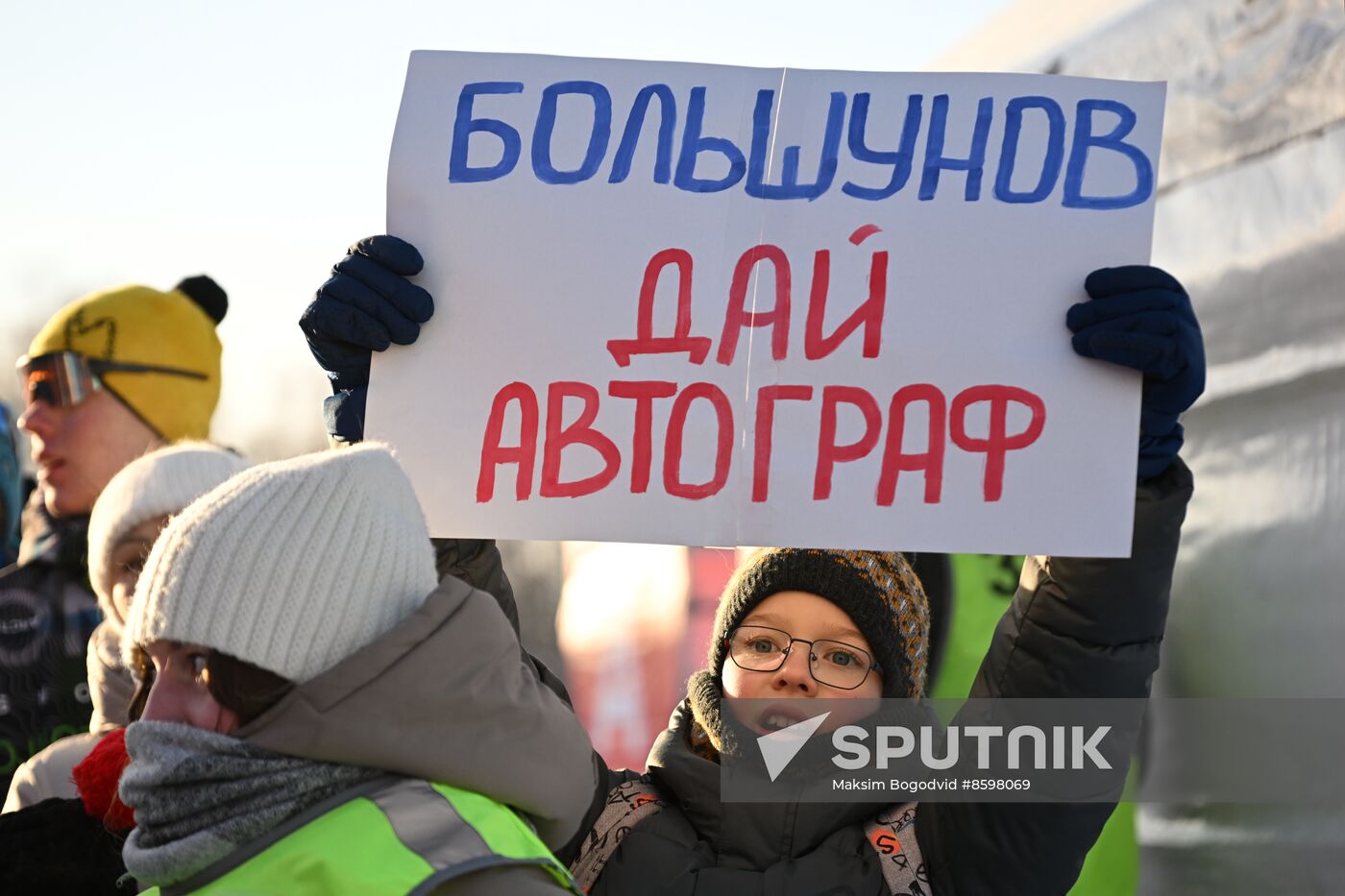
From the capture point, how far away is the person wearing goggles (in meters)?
3.55

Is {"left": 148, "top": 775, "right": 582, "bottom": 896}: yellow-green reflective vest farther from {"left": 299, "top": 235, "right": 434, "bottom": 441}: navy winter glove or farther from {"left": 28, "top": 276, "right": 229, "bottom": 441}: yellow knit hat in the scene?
{"left": 28, "top": 276, "right": 229, "bottom": 441}: yellow knit hat

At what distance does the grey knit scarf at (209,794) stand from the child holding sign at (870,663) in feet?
2.76

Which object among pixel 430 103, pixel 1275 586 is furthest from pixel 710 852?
pixel 1275 586

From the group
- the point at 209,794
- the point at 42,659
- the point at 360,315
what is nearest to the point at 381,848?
the point at 209,794

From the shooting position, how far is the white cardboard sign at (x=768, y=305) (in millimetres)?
2184

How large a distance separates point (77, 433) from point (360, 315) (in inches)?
86.7

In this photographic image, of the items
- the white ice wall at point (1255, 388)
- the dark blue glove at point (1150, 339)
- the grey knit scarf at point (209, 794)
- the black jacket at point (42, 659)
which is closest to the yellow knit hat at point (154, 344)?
the black jacket at point (42, 659)

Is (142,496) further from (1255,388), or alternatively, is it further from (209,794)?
(1255,388)

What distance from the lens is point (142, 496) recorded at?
2783 millimetres

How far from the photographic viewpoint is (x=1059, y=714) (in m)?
2.29

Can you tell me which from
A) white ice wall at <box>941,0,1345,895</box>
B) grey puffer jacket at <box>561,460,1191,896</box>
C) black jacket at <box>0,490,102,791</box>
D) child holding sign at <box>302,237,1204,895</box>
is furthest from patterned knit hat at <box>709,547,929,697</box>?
black jacket at <box>0,490,102,791</box>

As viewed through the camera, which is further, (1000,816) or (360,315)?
(1000,816)

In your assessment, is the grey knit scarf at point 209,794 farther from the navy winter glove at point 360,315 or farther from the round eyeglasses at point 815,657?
the round eyeglasses at point 815,657

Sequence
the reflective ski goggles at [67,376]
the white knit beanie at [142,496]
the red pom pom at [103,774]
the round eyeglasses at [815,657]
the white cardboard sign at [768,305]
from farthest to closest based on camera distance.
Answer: the reflective ski goggles at [67,376] < the white knit beanie at [142,496] < the round eyeglasses at [815,657] < the white cardboard sign at [768,305] < the red pom pom at [103,774]
